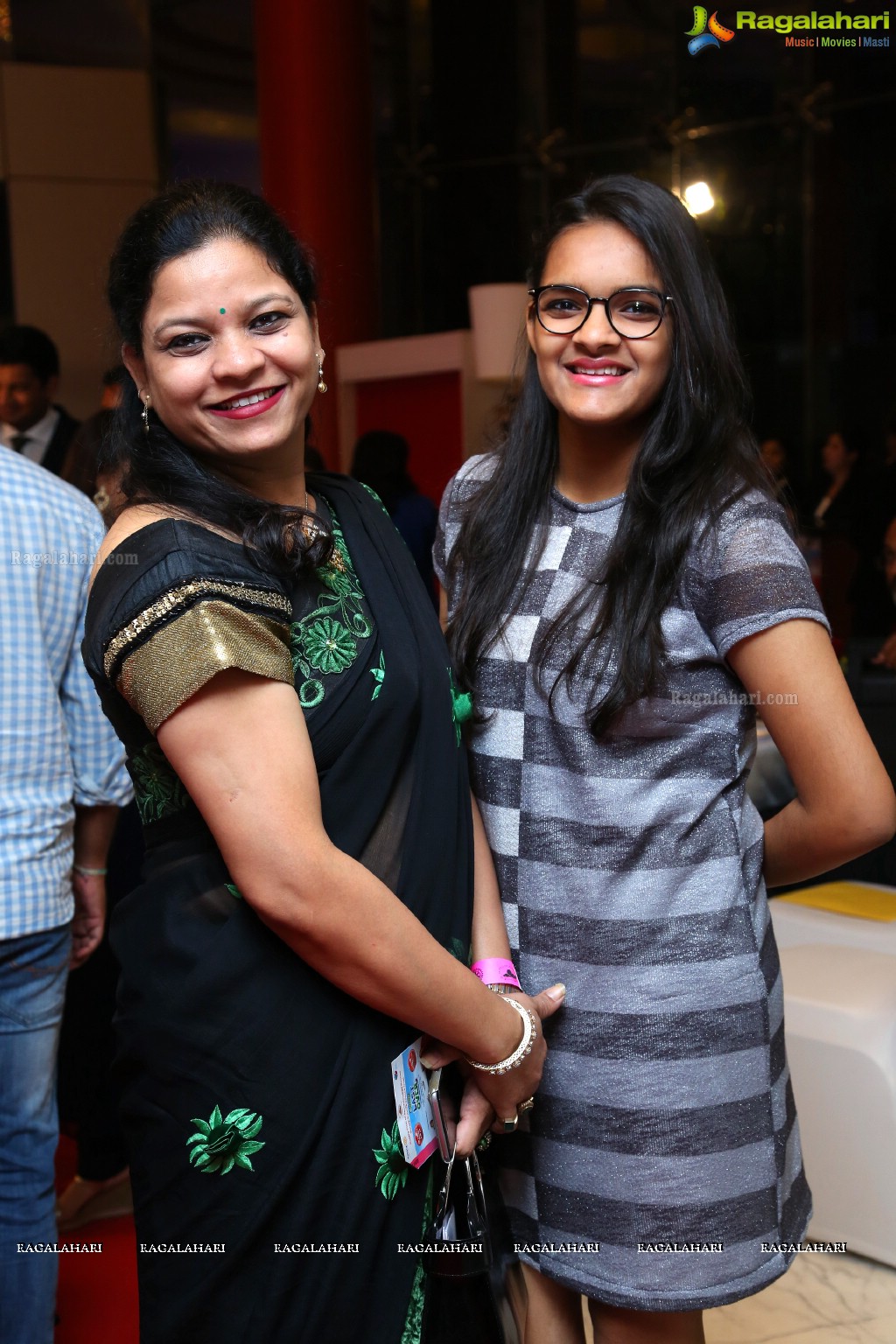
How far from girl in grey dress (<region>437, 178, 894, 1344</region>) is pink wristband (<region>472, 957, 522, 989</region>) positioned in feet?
0.20

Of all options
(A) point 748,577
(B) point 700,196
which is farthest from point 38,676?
(B) point 700,196

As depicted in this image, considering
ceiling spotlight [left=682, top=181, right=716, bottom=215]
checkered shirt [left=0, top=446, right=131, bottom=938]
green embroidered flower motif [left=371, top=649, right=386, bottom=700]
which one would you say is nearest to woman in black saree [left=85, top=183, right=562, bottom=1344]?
green embroidered flower motif [left=371, top=649, right=386, bottom=700]

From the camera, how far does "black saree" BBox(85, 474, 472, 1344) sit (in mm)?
1187

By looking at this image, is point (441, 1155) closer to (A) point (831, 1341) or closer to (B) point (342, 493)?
(B) point (342, 493)

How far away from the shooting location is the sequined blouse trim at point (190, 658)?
1070 millimetres

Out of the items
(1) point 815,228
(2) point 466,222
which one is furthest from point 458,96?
(1) point 815,228

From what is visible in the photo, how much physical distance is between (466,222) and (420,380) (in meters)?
3.57

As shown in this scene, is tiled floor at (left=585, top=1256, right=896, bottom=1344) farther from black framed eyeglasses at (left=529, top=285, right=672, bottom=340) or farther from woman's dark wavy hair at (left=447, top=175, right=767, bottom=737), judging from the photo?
black framed eyeglasses at (left=529, top=285, right=672, bottom=340)

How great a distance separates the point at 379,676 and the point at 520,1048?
0.40 m

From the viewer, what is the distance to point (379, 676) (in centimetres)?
122

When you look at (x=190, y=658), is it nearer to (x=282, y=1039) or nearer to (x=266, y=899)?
(x=266, y=899)

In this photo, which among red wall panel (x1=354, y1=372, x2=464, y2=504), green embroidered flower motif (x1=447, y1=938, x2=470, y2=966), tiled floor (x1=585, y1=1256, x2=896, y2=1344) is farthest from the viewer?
red wall panel (x1=354, y1=372, x2=464, y2=504)

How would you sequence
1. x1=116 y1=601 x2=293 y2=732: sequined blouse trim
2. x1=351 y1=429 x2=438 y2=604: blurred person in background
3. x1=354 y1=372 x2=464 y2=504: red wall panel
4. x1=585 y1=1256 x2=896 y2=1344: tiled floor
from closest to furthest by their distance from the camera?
1. x1=116 y1=601 x2=293 y2=732: sequined blouse trim
2. x1=585 y1=1256 x2=896 y2=1344: tiled floor
3. x1=351 y1=429 x2=438 y2=604: blurred person in background
4. x1=354 y1=372 x2=464 y2=504: red wall panel

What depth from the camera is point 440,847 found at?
1.26 metres
